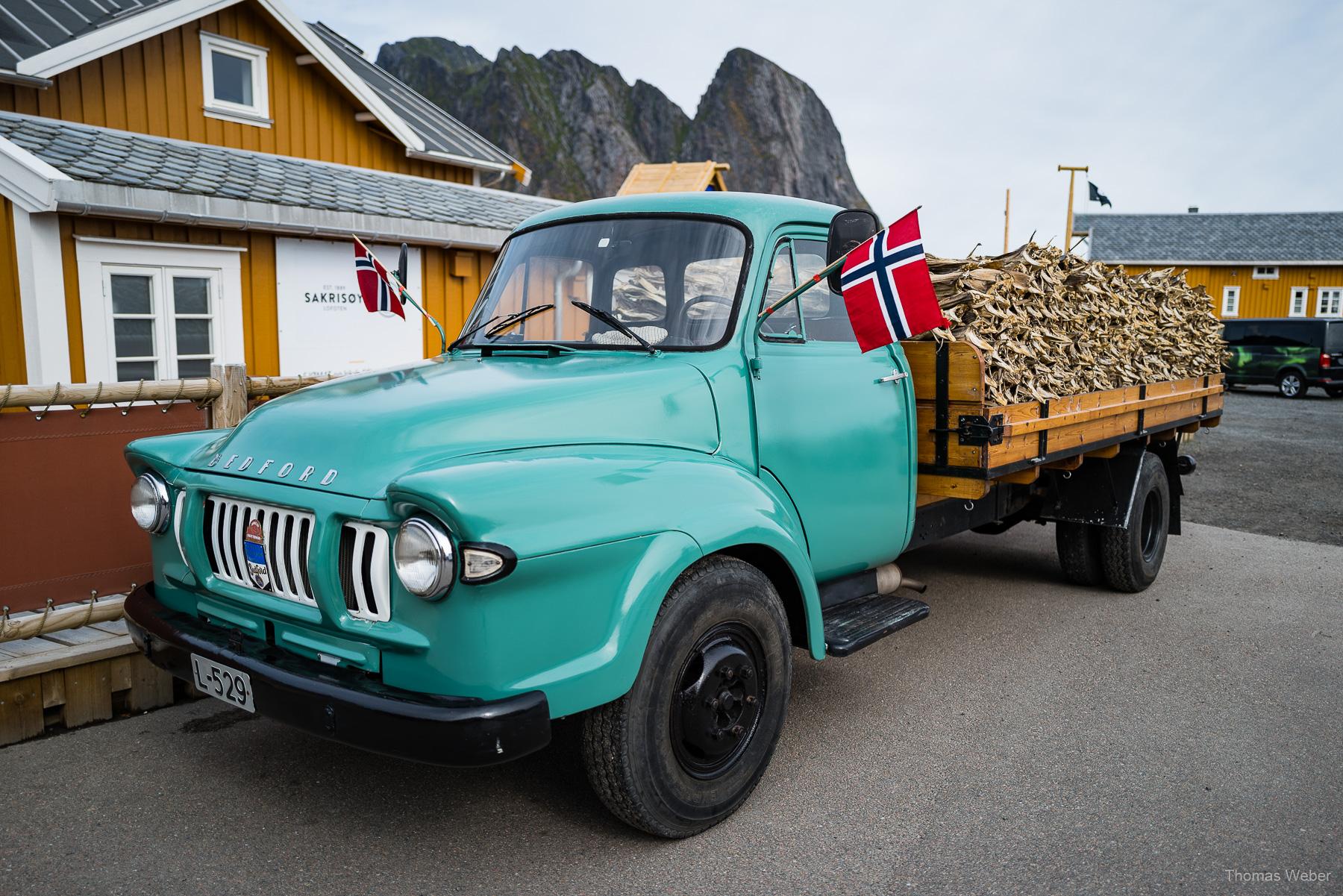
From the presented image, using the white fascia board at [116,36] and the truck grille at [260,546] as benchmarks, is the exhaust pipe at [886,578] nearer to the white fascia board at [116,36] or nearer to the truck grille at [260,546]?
the truck grille at [260,546]

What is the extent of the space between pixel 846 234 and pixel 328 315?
8875mm

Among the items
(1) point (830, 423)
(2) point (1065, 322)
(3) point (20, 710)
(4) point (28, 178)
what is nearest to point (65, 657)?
(3) point (20, 710)

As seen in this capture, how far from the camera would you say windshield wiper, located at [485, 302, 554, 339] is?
4.05m

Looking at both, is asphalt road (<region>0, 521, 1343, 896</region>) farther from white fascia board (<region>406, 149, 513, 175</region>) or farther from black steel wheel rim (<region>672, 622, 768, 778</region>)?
white fascia board (<region>406, 149, 513, 175</region>)

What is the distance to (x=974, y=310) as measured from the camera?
4.96m

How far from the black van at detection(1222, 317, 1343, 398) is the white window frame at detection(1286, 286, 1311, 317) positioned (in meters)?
20.1

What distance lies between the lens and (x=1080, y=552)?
21.4 feet

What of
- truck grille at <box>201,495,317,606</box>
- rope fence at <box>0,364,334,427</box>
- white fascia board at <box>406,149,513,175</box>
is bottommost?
truck grille at <box>201,495,317,606</box>

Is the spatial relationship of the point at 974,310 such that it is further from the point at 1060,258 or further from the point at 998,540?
the point at 998,540

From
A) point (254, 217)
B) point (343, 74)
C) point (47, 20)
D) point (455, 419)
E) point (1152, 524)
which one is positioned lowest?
point (1152, 524)

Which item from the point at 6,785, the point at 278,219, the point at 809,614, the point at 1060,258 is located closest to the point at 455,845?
the point at 809,614

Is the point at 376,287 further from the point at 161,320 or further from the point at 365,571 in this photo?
the point at 161,320

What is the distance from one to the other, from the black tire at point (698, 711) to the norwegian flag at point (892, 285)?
1.04 m

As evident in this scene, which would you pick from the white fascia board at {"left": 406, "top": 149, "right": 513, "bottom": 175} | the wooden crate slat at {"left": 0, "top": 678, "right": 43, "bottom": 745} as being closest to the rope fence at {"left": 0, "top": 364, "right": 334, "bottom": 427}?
the wooden crate slat at {"left": 0, "top": 678, "right": 43, "bottom": 745}
